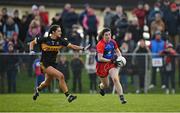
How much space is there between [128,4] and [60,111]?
21.9m

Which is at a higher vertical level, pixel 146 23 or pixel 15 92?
pixel 146 23

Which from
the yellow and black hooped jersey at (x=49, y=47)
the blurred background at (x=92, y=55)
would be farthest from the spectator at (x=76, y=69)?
the yellow and black hooped jersey at (x=49, y=47)

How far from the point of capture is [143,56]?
992 inches

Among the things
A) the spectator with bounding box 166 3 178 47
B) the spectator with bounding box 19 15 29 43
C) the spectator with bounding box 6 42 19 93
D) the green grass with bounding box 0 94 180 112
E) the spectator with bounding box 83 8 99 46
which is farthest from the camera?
the spectator with bounding box 83 8 99 46

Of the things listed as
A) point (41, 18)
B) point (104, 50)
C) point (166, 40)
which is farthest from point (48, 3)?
point (104, 50)

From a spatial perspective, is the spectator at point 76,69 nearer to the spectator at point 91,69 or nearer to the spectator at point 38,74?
the spectator at point 91,69

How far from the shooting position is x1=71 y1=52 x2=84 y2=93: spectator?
24984 mm

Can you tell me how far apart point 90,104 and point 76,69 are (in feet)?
22.5

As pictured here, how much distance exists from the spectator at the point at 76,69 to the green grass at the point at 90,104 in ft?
13.4

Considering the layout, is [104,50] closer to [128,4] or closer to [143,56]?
[143,56]

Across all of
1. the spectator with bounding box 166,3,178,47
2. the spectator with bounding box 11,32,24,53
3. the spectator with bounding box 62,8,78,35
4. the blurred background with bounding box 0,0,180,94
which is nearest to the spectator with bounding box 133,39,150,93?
the blurred background with bounding box 0,0,180,94

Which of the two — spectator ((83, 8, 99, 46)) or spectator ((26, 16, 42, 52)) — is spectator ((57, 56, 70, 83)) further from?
spectator ((83, 8, 99, 46))

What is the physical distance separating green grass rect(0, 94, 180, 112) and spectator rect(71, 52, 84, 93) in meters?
4.08

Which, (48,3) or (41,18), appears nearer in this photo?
(41,18)
